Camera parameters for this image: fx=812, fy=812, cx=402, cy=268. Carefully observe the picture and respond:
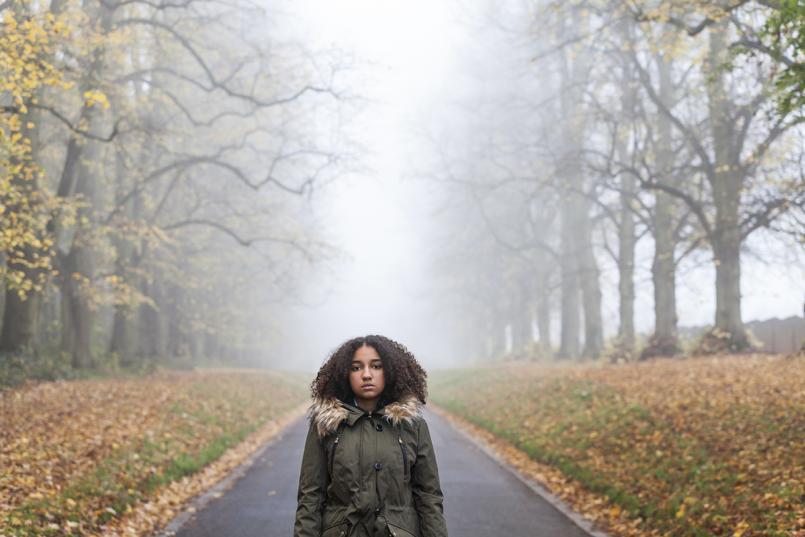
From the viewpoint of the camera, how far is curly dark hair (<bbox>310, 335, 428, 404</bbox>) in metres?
4.09

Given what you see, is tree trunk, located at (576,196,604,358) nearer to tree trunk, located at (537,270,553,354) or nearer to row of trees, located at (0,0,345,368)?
tree trunk, located at (537,270,553,354)

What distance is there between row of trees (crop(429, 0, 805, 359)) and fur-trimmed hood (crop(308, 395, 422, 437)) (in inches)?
204

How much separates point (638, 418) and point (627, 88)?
13.0m

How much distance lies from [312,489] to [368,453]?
0.33 m

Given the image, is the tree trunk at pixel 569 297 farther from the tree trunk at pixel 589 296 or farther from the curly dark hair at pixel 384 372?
the curly dark hair at pixel 384 372

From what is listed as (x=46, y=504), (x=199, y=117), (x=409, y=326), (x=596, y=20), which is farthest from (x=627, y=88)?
(x=409, y=326)

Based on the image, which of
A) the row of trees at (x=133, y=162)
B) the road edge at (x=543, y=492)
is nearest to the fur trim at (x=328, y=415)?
the road edge at (x=543, y=492)

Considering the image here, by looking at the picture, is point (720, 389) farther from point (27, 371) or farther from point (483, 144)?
point (483, 144)

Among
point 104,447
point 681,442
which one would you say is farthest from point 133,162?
point 681,442

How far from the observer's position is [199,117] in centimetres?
2894

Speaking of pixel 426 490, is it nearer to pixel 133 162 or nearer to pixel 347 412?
pixel 347 412

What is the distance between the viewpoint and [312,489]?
394cm

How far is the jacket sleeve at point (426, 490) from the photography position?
399 centimetres

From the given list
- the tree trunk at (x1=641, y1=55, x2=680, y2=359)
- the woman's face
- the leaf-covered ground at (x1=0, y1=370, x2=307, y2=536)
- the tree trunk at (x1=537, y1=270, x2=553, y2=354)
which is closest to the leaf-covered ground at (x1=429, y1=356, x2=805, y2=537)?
the tree trunk at (x1=641, y1=55, x2=680, y2=359)
